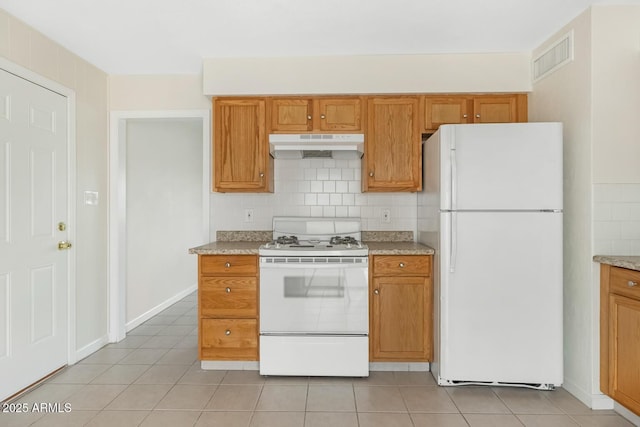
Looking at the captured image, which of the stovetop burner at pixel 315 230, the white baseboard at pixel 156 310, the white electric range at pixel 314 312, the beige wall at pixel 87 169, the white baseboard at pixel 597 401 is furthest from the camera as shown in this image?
the white baseboard at pixel 156 310

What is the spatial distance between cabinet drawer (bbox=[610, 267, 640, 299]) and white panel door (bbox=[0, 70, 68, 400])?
3602 mm

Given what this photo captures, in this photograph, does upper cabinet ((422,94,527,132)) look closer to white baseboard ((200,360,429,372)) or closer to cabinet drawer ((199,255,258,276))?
cabinet drawer ((199,255,258,276))

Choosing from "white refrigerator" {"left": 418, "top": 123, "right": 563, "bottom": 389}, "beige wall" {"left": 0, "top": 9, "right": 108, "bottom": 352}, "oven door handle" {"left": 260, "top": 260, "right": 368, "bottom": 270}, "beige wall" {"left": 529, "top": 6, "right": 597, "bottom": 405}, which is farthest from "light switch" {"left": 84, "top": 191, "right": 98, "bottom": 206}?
"beige wall" {"left": 529, "top": 6, "right": 597, "bottom": 405}

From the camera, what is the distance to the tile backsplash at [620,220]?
2324 mm

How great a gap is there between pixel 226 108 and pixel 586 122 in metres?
2.56

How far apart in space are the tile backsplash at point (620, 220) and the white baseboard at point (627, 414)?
2.92 ft

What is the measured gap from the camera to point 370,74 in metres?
3.07

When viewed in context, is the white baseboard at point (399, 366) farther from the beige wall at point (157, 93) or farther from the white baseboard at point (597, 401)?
the beige wall at point (157, 93)

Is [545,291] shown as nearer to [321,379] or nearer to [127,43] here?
[321,379]

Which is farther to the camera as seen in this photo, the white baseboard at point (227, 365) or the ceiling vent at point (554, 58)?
the white baseboard at point (227, 365)

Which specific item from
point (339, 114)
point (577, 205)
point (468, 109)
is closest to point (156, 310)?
point (339, 114)

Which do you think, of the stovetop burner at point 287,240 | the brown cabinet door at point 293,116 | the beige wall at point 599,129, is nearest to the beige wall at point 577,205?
the beige wall at point 599,129

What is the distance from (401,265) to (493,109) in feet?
4.88

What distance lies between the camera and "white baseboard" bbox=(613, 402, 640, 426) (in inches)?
83.7
